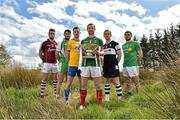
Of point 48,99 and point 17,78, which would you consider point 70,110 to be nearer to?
point 48,99

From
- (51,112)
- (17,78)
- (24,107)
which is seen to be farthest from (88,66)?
(17,78)

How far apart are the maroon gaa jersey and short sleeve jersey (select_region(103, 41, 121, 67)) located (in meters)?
1.95

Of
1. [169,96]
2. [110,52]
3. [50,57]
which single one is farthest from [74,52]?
[169,96]

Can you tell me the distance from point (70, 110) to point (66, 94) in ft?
10.9

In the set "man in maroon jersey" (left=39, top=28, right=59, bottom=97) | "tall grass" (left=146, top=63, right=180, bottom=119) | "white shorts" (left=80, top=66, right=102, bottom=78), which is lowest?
"tall grass" (left=146, top=63, right=180, bottom=119)

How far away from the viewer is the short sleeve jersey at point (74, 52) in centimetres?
878

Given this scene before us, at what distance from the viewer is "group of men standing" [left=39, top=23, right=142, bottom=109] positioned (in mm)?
8156

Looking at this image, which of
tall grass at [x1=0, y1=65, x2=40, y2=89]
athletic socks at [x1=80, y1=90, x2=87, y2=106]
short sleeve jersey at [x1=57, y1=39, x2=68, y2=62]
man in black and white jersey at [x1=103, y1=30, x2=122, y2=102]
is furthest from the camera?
tall grass at [x1=0, y1=65, x2=40, y2=89]

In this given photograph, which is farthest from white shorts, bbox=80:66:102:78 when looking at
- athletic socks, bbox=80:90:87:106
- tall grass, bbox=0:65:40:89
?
tall grass, bbox=0:65:40:89

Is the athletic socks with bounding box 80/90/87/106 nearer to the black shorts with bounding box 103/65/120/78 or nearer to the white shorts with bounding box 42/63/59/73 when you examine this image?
the black shorts with bounding box 103/65/120/78

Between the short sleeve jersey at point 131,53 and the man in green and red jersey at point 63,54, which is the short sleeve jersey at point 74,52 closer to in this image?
the man in green and red jersey at point 63,54

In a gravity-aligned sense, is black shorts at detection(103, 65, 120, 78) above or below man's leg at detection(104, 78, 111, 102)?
above

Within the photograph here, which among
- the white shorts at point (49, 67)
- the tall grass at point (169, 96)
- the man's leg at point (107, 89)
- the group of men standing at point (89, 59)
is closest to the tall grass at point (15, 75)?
the white shorts at point (49, 67)

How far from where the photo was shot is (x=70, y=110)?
5.48 metres
